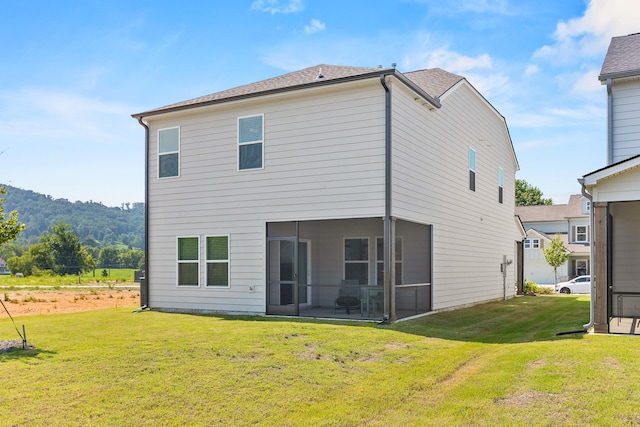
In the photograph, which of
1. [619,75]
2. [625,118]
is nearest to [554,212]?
[625,118]

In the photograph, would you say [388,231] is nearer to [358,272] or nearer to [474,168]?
[358,272]

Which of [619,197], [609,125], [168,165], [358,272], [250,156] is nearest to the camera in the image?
[619,197]

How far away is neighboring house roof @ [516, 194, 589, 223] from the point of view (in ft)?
139

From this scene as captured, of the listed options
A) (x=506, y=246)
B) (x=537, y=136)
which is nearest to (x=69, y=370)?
(x=506, y=246)

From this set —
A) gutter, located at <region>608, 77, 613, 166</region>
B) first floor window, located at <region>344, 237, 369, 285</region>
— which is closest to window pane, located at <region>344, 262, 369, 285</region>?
first floor window, located at <region>344, 237, 369, 285</region>

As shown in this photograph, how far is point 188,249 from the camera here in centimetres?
1514

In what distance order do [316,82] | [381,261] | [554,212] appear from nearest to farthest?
[316,82]
[381,261]
[554,212]

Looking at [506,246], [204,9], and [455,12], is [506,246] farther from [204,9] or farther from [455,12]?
[204,9]

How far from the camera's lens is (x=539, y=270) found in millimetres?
41469

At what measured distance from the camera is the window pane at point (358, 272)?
16672 mm

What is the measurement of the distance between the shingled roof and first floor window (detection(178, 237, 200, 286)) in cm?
365

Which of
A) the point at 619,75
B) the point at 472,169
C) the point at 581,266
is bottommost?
the point at 581,266

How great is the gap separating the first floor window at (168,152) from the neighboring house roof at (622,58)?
1072 centimetres

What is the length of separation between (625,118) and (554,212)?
119ft
